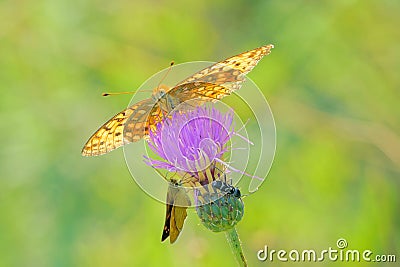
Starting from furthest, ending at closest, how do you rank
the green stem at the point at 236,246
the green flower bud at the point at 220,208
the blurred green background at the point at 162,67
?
the blurred green background at the point at 162,67
the green flower bud at the point at 220,208
the green stem at the point at 236,246

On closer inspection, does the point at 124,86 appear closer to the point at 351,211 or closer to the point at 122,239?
the point at 122,239

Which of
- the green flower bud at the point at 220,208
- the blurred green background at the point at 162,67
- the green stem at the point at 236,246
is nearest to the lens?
the green stem at the point at 236,246

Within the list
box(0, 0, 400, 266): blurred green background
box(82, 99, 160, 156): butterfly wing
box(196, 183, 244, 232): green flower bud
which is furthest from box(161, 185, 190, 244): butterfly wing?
box(0, 0, 400, 266): blurred green background

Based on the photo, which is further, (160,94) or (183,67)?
(183,67)

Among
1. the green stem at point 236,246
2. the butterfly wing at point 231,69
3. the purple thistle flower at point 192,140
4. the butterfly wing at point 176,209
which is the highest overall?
the butterfly wing at point 231,69

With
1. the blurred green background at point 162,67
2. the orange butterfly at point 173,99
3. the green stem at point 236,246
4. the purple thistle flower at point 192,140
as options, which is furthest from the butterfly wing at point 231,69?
the blurred green background at point 162,67

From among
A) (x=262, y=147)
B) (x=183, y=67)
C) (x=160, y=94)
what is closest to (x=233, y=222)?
(x=160, y=94)

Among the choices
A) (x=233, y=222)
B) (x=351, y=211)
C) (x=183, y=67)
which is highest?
(x=183, y=67)

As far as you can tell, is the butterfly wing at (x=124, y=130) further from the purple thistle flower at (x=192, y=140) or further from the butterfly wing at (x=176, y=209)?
the butterfly wing at (x=176, y=209)
